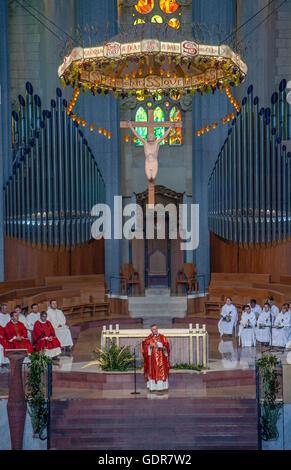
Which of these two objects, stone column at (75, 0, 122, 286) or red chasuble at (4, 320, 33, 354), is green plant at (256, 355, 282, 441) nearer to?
red chasuble at (4, 320, 33, 354)

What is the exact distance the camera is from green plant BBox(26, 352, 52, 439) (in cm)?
1527

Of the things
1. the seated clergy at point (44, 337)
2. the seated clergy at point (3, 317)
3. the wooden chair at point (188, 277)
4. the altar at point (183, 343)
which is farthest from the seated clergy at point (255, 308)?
the seated clergy at point (3, 317)

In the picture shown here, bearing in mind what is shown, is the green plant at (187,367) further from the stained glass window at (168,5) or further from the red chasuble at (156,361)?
the stained glass window at (168,5)

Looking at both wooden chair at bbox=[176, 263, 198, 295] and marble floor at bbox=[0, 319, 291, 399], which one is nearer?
marble floor at bbox=[0, 319, 291, 399]

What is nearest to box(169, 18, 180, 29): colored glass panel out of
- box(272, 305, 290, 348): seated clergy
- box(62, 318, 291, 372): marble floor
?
box(62, 318, 291, 372): marble floor

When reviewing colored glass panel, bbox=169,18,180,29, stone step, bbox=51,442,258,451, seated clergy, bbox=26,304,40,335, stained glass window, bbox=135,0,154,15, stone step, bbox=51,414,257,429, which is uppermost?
stained glass window, bbox=135,0,154,15

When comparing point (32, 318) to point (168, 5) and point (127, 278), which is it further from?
point (168, 5)

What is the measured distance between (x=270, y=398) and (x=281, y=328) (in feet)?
16.0

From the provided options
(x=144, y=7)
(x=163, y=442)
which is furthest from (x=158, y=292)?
(x=163, y=442)

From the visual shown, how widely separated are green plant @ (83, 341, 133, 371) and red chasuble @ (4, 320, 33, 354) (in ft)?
5.62

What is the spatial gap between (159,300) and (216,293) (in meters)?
1.78

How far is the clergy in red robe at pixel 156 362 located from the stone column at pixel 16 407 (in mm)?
2667

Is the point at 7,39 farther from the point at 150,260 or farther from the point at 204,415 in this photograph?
the point at 204,415
